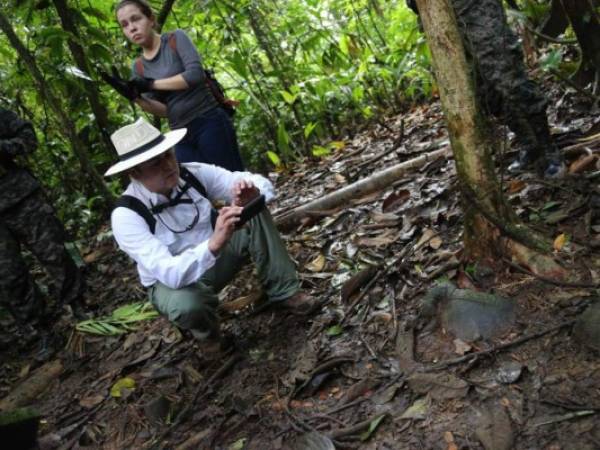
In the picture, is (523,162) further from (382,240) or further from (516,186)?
(382,240)

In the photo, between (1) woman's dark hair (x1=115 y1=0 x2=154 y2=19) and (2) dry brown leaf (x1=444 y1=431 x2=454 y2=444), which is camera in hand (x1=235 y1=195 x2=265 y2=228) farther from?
(1) woman's dark hair (x1=115 y1=0 x2=154 y2=19)

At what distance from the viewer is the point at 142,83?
4.10m

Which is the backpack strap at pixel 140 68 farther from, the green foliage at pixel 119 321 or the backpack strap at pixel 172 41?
the green foliage at pixel 119 321

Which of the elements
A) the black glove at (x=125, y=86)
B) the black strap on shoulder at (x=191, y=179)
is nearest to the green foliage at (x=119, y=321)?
the black strap on shoulder at (x=191, y=179)

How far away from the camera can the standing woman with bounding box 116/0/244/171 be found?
3971mm

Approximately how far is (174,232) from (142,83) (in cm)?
136

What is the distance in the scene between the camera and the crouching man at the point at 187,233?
3102 mm

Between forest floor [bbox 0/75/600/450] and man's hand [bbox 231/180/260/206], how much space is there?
0.88m

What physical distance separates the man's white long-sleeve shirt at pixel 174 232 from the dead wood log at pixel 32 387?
5.17 ft

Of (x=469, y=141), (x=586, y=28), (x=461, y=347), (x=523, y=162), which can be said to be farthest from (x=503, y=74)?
(x=461, y=347)

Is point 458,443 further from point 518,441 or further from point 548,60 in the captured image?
point 548,60

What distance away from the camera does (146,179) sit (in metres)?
3.23

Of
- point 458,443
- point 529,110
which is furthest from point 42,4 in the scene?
point 458,443

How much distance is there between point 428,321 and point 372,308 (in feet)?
1.49
